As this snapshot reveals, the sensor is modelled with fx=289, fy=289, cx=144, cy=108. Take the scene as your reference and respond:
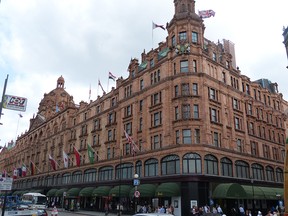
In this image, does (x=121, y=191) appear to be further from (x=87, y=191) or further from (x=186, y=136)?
(x=186, y=136)

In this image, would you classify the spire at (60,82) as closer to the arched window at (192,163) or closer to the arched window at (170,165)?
the arched window at (170,165)

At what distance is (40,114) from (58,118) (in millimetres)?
20530

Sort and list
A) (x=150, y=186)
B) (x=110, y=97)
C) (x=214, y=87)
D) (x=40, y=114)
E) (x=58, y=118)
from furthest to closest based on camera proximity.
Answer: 1. (x=40, y=114)
2. (x=58, y=118)
3. (x=110, y=97)
4. (x=214, y=87)
5. (x=150, y=186)

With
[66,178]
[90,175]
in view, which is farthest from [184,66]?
[66,178]

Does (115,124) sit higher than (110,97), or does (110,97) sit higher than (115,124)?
(110,97)

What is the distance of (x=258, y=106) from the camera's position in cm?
5125

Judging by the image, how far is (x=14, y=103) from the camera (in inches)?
794

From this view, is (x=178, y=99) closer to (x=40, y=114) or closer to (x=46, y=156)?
(x=46, y=156)

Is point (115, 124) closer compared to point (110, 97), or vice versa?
point (115, 124)

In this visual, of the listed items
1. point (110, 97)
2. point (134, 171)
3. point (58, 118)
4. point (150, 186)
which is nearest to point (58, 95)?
point (58, 118)

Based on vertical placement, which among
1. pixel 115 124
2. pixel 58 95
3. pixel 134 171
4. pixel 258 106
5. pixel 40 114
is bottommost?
pixel 134 171

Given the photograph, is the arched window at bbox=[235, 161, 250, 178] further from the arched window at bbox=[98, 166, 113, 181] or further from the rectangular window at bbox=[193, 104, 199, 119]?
the arched window at bbox=[98, 166, 113, 181]

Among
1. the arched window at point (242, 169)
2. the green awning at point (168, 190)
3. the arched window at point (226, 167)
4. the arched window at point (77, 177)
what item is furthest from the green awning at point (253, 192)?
the arched window at point (77, 177)

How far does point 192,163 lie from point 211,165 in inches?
Result: 113
